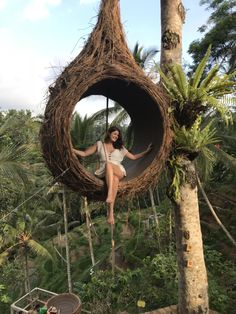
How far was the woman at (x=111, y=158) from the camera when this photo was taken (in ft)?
9.20

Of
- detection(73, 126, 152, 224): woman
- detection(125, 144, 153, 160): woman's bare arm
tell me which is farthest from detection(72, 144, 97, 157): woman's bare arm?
detection(125, 144, 153, 160): woman's bare arm

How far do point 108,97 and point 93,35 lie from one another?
61 cm

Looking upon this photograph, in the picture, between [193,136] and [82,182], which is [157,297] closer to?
[193,136]

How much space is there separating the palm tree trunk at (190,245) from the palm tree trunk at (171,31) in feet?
3.63

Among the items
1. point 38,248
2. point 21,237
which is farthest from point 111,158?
point 21,237

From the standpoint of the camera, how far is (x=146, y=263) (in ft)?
32.3

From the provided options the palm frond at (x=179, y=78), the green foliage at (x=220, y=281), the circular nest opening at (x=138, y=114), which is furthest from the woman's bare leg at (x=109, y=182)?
the green foliage at (x=220, y=281)

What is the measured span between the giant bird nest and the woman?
0.07 m

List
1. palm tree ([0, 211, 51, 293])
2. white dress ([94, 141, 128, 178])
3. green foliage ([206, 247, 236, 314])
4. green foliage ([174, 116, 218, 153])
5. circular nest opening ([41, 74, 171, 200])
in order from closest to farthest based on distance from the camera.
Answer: circular nest opening ([41, 74, 171, 200]) → white dress ([94, 141, 128, 178]) → green foliage ([174, 116, 218, 153]) → green foliage ([206, 247, 236, 314]) → palm tree ([0, 211, 51, 293])

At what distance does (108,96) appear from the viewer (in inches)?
131

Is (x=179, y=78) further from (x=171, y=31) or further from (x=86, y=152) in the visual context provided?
(x=86, y=152)

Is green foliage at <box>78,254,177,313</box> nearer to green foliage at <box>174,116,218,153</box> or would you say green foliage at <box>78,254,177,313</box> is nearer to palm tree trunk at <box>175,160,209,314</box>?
palm tree trunk at <box>175,160,209,314</box>

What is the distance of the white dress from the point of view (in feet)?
9.67

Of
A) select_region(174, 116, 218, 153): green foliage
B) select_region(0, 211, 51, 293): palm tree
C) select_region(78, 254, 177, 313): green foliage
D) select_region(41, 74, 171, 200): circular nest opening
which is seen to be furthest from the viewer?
select_region(0, 211, 51, 293): palm tree
